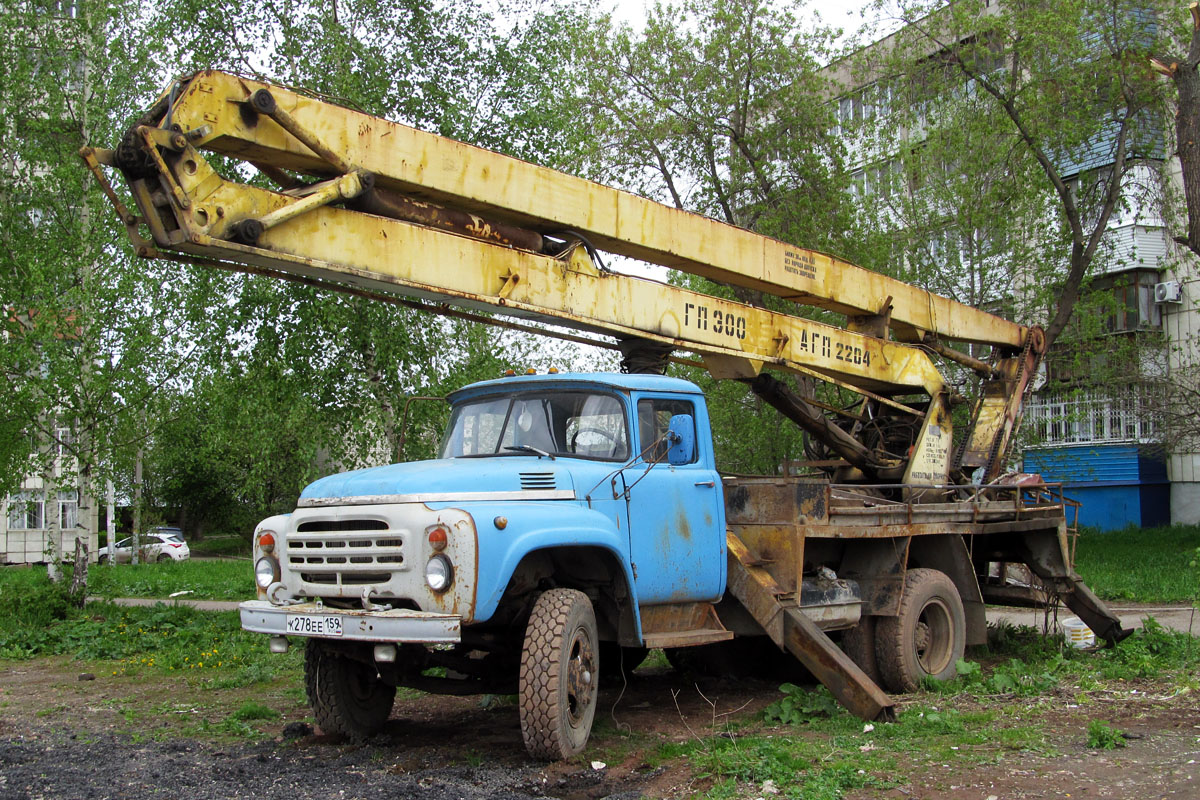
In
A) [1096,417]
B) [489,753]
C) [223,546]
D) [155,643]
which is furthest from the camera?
[223,546]

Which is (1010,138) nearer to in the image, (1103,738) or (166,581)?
(1103,738)

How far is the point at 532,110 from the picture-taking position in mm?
14219

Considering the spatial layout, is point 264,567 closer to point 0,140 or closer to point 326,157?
point 326,157

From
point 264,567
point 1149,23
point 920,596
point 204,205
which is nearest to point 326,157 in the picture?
point 204,205

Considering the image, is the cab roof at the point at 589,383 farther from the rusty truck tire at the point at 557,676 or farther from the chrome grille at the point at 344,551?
the chrome grille at the point at 344,551

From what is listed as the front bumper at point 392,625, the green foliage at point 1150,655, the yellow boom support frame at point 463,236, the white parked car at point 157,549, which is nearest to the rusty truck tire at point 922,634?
the green foliage at point 1150,655

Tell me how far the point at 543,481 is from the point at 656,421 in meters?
1.22

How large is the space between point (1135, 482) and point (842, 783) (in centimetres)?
2495

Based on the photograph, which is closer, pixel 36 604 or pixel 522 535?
pixel 522 535

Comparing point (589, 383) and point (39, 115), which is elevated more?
point (39, 115)

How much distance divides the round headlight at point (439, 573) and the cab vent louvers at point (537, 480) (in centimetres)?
79

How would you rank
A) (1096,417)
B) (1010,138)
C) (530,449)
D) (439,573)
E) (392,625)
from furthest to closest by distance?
(1096,417) < (1010,138) < (530,449) < (439,573) < (392,625)

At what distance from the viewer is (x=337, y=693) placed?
6699 millimetres

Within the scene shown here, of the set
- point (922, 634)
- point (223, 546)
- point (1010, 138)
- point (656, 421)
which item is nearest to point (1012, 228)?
point (1010, 138)
